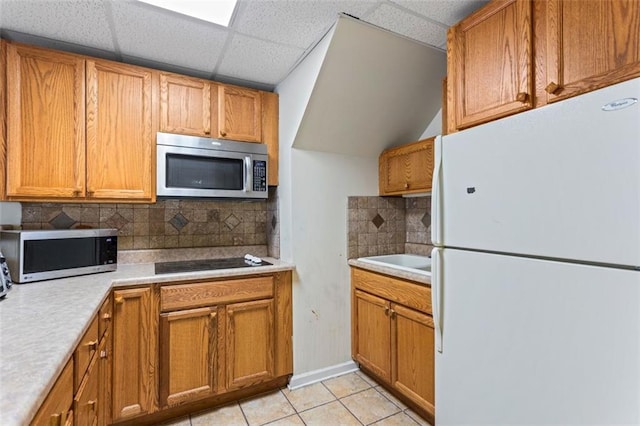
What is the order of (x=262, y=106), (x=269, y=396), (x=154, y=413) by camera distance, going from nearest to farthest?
(x=154, y=413)
(x=269, y=396)
(x=262, y=106)

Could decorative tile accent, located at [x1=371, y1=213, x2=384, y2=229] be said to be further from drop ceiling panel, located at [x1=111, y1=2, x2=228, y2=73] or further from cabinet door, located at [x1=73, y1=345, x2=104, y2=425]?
cabinet door, located at [x1=73, y1=345, x2=104, y2=425]

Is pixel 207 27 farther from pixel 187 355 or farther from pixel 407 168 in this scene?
pixel 187 355

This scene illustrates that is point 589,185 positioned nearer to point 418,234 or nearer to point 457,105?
point 457,105

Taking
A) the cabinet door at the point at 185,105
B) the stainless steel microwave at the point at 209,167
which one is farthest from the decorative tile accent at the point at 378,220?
the cabinet door at the point at 185,105

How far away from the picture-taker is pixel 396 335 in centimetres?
206

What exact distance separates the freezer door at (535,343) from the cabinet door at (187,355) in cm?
133

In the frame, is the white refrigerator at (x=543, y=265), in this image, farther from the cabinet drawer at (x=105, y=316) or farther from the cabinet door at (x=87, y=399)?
the cabinet drawer at (x=105, y=316)

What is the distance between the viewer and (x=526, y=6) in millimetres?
1290

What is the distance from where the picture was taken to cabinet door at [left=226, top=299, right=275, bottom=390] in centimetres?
206

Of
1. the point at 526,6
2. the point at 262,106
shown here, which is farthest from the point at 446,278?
the point at 262,106

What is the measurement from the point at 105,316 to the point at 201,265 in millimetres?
710

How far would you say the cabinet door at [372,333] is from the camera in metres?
2.15

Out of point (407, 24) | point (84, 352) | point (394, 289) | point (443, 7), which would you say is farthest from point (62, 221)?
point (443, 7)

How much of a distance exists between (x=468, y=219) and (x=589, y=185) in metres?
0.44
